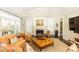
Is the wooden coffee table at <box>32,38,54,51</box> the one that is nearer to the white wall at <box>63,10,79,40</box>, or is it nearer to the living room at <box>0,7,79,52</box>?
the living room at <box>0,7,79,52</box>

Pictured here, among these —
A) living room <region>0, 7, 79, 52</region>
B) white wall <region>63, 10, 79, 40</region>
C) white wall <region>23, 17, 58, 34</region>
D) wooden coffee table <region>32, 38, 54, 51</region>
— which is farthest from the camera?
wooden coffee table <region>32, 38, 54, 51</region>

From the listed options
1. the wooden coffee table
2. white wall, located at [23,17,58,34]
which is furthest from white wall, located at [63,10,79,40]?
the wooden coffee table

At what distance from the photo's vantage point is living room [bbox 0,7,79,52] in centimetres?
270

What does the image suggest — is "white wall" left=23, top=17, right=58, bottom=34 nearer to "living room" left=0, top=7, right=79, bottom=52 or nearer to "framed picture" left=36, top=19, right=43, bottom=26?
"living room" left=0, top=7, right=79, bottom=52

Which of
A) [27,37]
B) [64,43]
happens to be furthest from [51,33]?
[27,37]

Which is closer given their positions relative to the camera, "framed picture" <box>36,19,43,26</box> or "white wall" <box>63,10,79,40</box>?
"white wall" <box>63,10,79,40</box>

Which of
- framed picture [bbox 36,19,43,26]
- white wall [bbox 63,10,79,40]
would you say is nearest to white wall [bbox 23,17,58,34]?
framed picture [bbox 36,19,43,26]

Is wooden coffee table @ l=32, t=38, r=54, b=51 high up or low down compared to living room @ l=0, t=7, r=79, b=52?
down

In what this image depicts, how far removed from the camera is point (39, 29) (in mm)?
3209

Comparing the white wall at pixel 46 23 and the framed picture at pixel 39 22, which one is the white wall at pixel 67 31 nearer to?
the white wall at pixel 46 23

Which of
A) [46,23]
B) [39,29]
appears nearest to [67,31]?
[46,23]

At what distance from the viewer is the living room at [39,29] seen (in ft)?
8.86

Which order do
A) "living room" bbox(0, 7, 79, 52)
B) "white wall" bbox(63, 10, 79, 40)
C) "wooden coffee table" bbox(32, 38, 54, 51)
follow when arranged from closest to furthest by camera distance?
"living room" bbox(0, 7, 79, 52), "white wall" bbox(63, 10, 79, 40), "wooden coffee table" bbox(32, 38, 54, 51)

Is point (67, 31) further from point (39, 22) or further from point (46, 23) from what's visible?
point (39, 22)
